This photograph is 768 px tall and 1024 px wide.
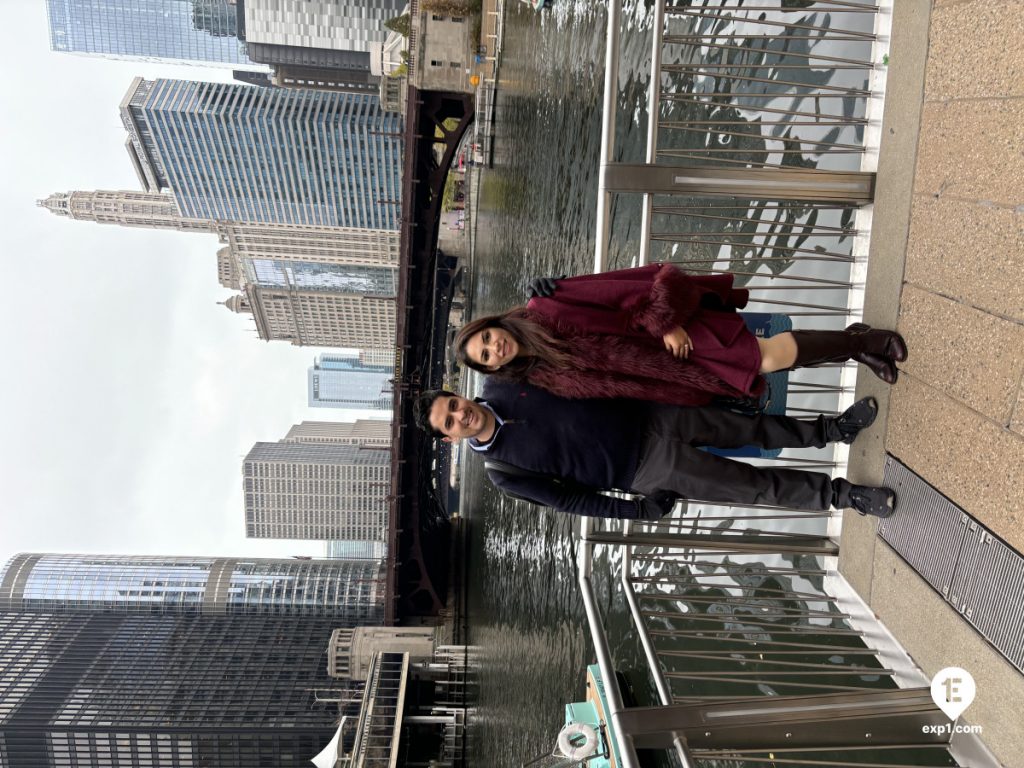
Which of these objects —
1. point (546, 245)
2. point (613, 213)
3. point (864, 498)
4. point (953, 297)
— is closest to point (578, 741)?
point (864, 498)

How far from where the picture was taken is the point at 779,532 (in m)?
4.47

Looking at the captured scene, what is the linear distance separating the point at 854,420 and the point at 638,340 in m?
1.43

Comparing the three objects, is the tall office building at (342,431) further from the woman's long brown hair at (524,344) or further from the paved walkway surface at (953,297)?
the paved walkway surface at (953,297)

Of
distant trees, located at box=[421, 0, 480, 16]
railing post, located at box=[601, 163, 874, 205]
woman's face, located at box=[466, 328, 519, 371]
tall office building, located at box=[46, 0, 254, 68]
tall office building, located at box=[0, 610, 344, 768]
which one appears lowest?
tall office building, located at box=[0, 610, 344, 768]

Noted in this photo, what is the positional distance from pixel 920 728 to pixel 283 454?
110790 millimetres

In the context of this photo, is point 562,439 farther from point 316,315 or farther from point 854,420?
point 316,315

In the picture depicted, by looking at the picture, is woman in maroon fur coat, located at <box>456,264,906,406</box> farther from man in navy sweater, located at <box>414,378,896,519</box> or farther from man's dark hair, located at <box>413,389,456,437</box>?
man's dark hair, located at <box>413,389,456,437</box>

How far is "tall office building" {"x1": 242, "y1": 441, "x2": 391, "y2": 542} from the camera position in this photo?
3775 inches

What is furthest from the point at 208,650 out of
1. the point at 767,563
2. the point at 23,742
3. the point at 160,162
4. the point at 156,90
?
the point at 767,563

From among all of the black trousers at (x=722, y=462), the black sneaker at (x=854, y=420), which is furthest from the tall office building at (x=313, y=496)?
the black sneaker at (x=854, y=420)

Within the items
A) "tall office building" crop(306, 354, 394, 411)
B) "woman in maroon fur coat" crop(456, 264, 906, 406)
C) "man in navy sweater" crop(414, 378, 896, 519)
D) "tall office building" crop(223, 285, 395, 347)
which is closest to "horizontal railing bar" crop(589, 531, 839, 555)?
"man in navy sweater" crop(414, 378, 896, 519)

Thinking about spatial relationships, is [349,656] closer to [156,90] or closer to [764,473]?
[764,473]

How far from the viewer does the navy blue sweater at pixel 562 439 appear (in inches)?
128

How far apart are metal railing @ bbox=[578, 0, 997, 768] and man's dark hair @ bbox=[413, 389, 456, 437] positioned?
1176 millimetres
